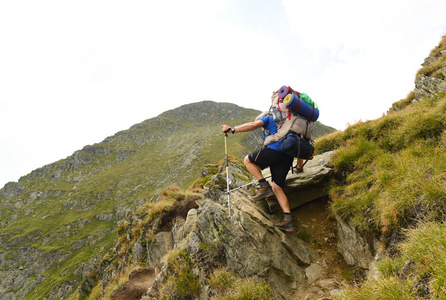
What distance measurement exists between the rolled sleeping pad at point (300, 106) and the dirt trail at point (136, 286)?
987 centimetres

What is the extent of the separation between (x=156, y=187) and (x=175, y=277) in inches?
5687

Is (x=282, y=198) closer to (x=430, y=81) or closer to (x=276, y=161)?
(x=276, y=161)

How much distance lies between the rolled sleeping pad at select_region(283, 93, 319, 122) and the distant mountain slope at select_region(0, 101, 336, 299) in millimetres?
113252

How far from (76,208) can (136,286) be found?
591 feet

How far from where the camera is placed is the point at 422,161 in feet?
17.3

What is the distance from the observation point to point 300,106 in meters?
6.51

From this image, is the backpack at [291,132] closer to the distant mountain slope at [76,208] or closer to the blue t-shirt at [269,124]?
the blue t-shirt at [269,124]

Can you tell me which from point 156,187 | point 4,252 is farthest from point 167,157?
point 4,252

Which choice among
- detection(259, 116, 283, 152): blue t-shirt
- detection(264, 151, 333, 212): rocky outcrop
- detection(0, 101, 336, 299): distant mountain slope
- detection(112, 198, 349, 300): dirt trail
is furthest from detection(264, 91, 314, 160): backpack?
detection(0, 101, 336, 299): distant mountain slope

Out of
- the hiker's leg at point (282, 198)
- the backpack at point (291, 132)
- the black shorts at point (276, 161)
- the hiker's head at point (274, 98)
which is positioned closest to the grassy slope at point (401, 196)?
the hiker's leg at point (282, 198)

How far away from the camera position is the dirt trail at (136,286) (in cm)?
888

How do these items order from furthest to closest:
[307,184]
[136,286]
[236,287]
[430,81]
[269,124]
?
[430,81], [136,286], [307,184], [269,124], [236,287]

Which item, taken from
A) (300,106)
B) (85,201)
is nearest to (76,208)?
(85,201)

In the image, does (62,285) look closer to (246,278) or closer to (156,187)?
(156,187)
